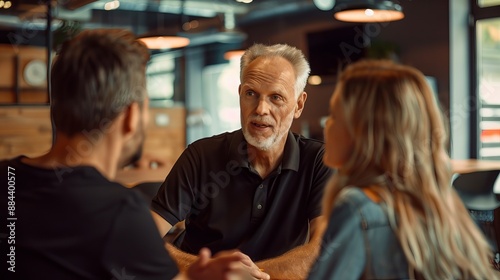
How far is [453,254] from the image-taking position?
4.32 feet

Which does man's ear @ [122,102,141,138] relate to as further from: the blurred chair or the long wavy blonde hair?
the blurred chair

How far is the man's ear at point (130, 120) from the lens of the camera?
1.30m

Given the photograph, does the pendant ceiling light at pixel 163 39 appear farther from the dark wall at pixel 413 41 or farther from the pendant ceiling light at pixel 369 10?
the dark wall at pixel 413 41

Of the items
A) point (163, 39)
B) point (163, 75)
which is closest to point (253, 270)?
point (163, 39)

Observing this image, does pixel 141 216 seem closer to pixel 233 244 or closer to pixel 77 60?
pixel 77 60

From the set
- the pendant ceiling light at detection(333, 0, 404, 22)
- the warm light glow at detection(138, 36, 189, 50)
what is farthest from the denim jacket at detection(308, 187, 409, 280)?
the warm light glow at detection(138, 36, 189, 50)

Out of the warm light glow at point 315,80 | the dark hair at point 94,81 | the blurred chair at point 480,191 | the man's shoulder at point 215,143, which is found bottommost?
the blurred chair at point 480,191

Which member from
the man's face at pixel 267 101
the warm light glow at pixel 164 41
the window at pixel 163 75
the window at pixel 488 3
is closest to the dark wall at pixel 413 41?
the window at pixel 488 3

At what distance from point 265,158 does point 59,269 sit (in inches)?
Answer: 48.2

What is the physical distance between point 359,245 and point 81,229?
56cm

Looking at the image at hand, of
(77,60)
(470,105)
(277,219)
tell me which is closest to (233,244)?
(277,219)

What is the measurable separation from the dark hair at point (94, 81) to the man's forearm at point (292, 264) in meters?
0.93

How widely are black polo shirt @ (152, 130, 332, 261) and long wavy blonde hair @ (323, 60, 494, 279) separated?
90 centimetres

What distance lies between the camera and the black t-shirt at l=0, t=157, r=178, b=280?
123 cm
